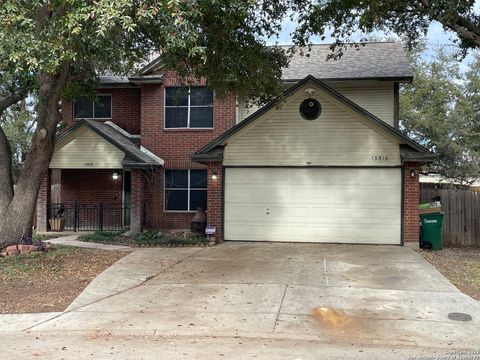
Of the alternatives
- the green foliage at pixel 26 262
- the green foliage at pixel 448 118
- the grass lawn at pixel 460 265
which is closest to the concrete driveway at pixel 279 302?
the grass lawn at pixel 460 265

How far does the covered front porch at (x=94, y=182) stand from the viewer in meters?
17.1

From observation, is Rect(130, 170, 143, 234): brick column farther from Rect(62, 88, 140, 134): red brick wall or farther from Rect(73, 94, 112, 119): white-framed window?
Rect(73, 94, 112, 119): white-framed window

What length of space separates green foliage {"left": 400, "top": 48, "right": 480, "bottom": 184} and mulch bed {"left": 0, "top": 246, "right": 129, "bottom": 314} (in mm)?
20353

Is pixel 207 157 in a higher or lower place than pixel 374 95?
lower

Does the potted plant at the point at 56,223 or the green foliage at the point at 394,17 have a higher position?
the green foliage at the point at 394,17

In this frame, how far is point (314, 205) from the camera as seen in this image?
14672 millimetres

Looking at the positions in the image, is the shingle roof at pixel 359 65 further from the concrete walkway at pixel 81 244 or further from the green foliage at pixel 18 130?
the green foliage at pixel 18 130

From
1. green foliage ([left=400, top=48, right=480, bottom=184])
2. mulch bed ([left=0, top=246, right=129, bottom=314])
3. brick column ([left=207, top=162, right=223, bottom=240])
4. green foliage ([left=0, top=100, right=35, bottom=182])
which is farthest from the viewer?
green foliage ([left=0, top=100, right=35, bottom=182])

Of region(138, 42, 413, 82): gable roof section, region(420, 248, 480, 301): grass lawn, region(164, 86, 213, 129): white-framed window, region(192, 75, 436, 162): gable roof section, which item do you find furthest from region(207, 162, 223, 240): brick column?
region(420, 248, 480, 301): grass lawn

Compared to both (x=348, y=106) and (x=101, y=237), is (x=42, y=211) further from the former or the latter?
(x=348, y=106)

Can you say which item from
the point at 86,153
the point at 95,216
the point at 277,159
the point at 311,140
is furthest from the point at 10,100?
the point at 311,140

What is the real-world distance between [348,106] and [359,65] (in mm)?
4188

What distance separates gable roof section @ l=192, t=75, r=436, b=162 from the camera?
1378cm

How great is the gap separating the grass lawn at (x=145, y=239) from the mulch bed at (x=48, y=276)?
1.91 metres
